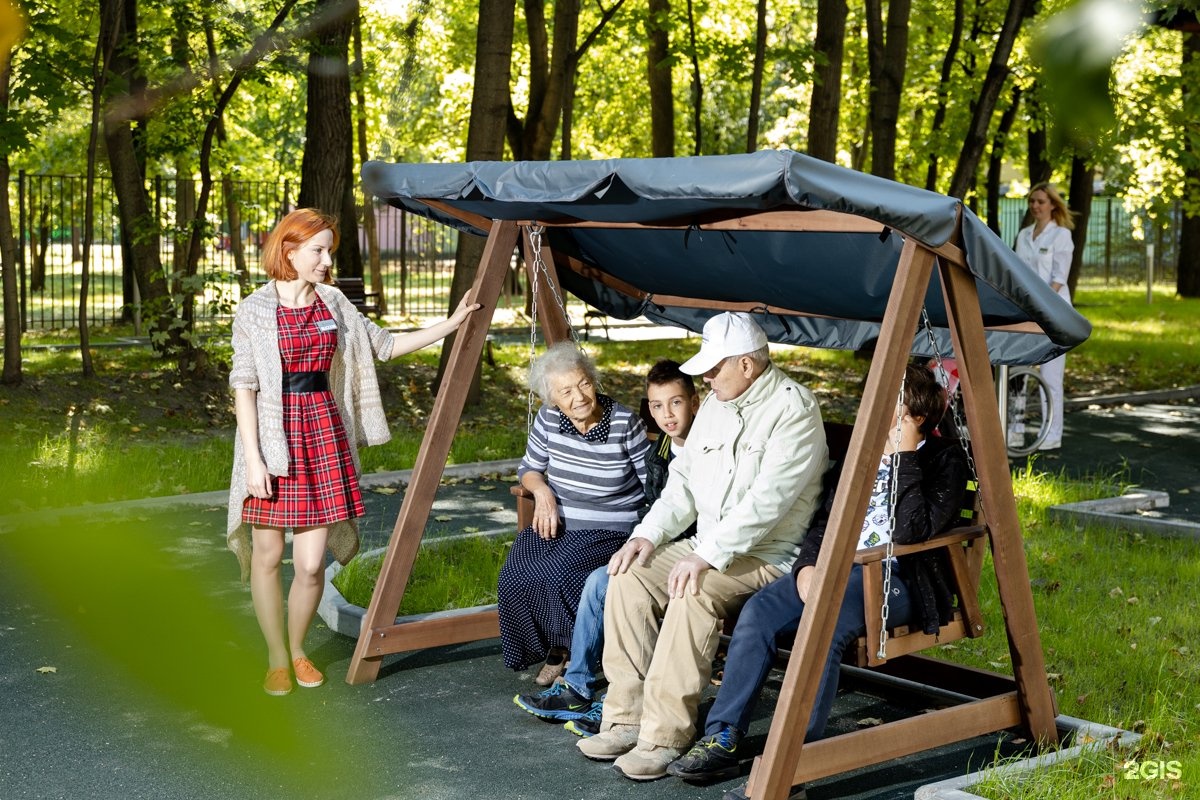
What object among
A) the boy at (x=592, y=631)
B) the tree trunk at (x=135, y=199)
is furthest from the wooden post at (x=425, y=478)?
the tree trunk at (x=135, y=199)

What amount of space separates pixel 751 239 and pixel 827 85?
454 inches

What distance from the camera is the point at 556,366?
5.73 metres

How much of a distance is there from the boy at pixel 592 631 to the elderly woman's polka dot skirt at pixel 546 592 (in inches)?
6.6

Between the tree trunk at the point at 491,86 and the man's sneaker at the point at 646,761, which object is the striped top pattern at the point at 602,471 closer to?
the man's sneaker at the point at 646,761

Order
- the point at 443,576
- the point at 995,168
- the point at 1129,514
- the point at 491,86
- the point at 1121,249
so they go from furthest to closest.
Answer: the point at 1121,249, the point at 995,168, the point at 491,86, the point at 1129,514, the point at 443,576

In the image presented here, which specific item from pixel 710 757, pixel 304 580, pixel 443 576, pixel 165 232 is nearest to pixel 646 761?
pixel 710 757

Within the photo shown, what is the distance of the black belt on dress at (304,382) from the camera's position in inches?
207

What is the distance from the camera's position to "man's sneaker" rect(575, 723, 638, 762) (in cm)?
481

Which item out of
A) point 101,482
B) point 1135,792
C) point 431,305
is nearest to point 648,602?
point 1135,792

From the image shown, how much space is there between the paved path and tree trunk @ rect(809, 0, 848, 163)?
4.33 meters

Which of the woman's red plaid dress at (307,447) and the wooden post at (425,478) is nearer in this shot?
the woman's red plaid dress at (307,447)

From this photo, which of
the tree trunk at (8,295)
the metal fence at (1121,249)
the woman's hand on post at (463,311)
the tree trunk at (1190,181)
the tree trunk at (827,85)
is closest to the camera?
the tree trunk at (1190,181)

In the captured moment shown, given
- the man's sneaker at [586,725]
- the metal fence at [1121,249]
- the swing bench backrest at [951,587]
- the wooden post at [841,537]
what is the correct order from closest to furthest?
the wooden post at [841,537] < the swing bench backrest at [951,587] < the man's sneaker at [586,725] < the metal fence at [1121,249]

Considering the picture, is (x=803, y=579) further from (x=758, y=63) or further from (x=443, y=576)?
(x=758, y=63)
